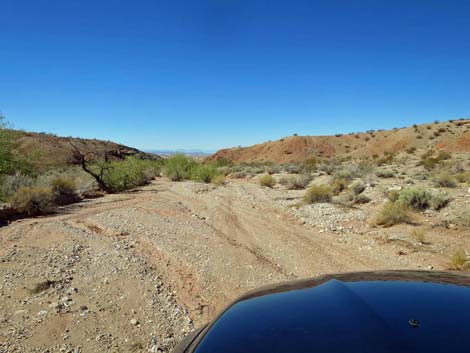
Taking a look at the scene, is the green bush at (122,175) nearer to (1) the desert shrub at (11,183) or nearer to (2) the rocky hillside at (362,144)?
(1) the desert shrub at (11,183)

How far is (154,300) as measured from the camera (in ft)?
20.5

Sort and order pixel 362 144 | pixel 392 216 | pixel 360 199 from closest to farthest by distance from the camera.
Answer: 1. pixel 392 216
2. pixel 360 199
3. pixel 362 144

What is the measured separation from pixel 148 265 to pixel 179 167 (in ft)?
83.5

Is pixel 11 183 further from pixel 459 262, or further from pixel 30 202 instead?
pixel 459 262

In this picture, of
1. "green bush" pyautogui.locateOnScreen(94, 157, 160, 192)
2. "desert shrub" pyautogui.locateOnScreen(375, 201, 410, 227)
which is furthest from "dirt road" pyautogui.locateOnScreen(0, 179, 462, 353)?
"green bush" pyautogui.locateOnScreen(94, 157, 160, 192)

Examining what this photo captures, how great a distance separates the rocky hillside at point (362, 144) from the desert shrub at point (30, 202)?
128 ft

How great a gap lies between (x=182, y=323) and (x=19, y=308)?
2.73m

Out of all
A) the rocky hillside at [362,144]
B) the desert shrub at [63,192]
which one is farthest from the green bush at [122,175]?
the rocky hillside at [362,144]

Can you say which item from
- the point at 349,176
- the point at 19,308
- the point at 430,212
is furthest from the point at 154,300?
the point at 349,176

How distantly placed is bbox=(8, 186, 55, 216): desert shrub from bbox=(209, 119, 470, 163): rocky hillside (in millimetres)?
39059

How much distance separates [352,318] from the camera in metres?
2.30

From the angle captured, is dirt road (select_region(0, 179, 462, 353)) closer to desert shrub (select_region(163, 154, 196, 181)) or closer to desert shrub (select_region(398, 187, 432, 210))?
desert shrub (select_region(398, 187, 432, 210))

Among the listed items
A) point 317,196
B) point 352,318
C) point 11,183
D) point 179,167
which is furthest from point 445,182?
point 179,167

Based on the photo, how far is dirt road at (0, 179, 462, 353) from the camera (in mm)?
5320
